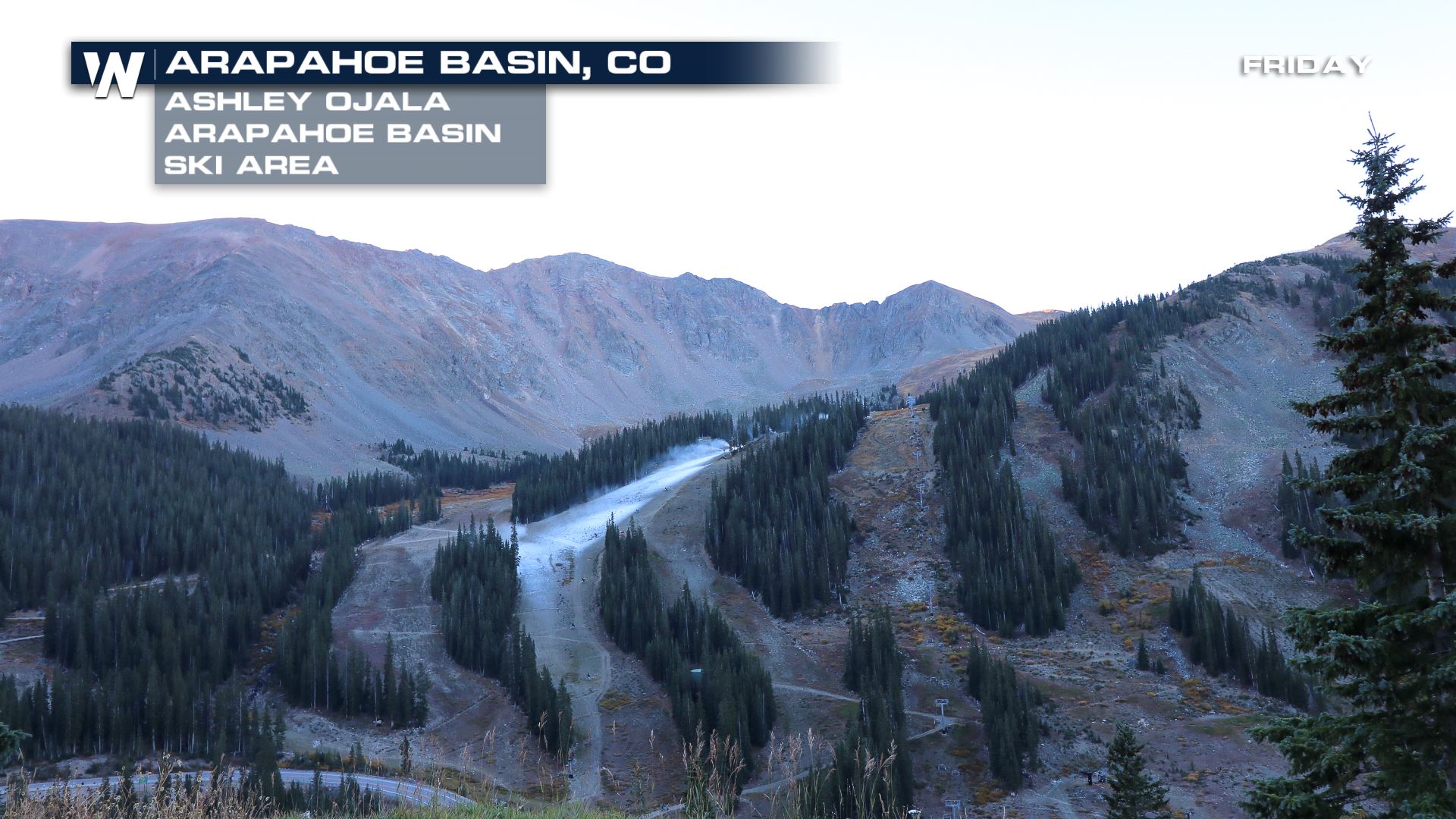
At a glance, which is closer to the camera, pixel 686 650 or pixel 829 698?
pixel 829 698

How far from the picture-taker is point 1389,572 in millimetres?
13625

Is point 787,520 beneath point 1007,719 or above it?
above

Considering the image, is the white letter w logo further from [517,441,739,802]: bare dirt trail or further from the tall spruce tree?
the tall spruce tree

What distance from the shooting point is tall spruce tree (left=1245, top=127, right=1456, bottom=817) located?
12.8 meters

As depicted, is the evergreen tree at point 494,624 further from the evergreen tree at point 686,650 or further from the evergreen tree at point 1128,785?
the evergreen tree at point 1128,785

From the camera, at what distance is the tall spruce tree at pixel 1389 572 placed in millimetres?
12766

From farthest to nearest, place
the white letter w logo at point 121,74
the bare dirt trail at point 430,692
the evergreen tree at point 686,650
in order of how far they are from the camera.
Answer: the bare dirt trail at point 430,692, the evergreen tree at point 686,650, the white letter w logo at point 121,74

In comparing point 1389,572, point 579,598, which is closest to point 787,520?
point 579,598

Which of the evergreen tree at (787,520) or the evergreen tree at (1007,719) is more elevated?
the evergreen tree at (787,520)

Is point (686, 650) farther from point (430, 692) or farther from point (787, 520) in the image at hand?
point (787, 520)

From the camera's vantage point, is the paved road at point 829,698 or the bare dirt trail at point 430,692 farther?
the bare dirt trail at point 430,692

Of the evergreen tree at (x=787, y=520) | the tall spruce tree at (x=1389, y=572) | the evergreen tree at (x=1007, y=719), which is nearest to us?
the tall spruce tree at (x=1389, y=572)

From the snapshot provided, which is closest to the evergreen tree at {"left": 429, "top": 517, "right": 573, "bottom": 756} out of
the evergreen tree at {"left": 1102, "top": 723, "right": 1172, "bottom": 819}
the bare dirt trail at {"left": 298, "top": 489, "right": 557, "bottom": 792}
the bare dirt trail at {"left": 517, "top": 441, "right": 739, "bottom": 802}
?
the bare dirt trail at {"left": 298, "top": 489, "right": 557, "bottom": 792}

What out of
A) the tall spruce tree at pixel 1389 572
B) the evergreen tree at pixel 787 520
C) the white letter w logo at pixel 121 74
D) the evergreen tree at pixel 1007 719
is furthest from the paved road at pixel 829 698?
the white letter w logo at pixel 121 74
